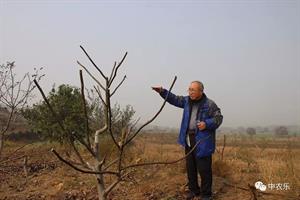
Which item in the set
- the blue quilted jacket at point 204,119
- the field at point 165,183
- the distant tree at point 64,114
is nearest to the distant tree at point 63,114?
the distant tree at point 64,114

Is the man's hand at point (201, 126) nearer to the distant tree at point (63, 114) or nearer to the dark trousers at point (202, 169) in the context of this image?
the dark trousers at point (202, 169)

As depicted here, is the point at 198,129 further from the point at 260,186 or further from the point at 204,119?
the point at 260,186

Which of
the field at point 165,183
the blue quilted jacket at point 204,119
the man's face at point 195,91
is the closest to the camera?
the blue quilted jacket at point 204,119

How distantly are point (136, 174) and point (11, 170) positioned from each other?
3550 millimetres

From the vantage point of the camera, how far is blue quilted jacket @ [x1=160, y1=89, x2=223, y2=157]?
493 cm

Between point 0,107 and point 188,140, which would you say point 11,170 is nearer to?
point 0,107

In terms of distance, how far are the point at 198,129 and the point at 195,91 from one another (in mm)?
538

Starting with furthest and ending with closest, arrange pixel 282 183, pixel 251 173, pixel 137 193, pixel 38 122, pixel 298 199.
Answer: pixel 38 122, pixel 251 173, pixel 137 193, pixel 282 183, pixel 298 199

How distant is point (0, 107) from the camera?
19.4 feet

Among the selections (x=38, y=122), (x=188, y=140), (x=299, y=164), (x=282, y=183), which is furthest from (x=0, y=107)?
(x=38, y=122)

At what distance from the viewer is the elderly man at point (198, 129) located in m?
4.95

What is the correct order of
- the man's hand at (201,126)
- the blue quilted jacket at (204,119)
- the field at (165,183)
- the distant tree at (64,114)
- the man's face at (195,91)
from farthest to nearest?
the distant tree at (64,114) < the field at (165,183) < the man's face at (195,91) < the blue quilted jacket at (204,119) < the man's hand at (201,126)

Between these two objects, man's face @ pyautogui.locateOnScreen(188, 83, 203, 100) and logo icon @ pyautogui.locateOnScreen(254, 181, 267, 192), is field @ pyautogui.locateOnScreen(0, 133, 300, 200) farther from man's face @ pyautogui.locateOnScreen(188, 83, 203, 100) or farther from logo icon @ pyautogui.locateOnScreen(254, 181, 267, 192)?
man's face @ pyautogui.locateOnScreen(188, 83, 203, 100)

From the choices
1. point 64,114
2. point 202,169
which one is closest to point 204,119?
point 202,169
